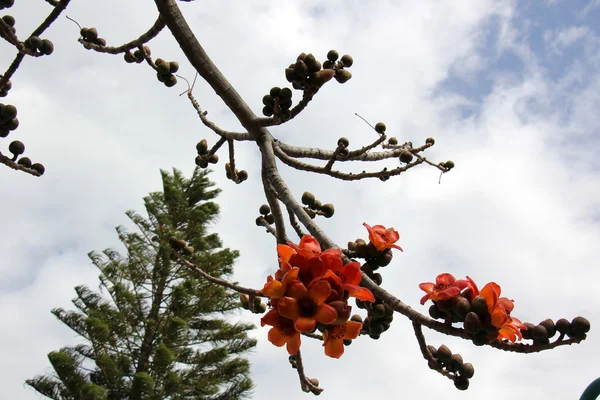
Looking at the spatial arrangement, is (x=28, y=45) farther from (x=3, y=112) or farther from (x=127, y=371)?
(x=127, y=371)

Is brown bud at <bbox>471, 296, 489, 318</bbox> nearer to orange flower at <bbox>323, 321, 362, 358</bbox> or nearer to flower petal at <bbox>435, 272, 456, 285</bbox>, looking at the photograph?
flower petal at <bbox>435, 272, 456, 285</bbox>

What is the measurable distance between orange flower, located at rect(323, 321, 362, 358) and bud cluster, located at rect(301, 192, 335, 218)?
1.10 meters

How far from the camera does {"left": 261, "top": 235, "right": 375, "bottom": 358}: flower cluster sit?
105cm

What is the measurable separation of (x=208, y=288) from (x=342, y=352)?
12922 mm

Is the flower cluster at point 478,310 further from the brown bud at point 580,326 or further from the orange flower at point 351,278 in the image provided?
the orange flower at point 351,278

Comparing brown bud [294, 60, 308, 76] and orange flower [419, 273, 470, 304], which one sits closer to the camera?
orange flower [419, 273, 470, 304]

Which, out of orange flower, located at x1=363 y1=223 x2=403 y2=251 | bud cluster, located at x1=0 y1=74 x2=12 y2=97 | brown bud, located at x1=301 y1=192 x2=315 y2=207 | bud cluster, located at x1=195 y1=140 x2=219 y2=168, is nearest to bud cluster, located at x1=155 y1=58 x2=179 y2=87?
bud cluster, located at x1=195 y1=140 x2=219 y2=168

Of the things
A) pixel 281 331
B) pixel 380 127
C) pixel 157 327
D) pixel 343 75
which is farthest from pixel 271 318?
pixel 157 327

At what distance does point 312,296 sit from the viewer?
1.06 m

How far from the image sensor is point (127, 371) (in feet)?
42.0

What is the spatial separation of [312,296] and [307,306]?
35 millimetres

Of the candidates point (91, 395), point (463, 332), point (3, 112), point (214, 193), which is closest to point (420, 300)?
point (463, 332)

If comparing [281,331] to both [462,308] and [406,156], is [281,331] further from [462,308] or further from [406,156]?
[406,156]

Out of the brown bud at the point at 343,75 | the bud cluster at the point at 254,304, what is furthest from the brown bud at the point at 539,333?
the brown bud at the point at 343,75
